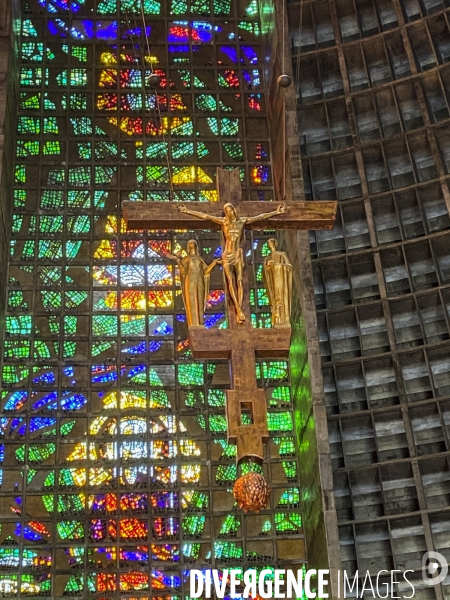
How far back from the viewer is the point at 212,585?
Result: 1155 cm

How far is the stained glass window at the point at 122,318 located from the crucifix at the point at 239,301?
3.60 m

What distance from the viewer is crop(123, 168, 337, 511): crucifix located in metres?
8.03

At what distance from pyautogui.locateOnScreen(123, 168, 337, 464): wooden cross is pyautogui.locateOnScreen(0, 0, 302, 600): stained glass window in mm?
3615

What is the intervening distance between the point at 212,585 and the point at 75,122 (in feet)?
21.3

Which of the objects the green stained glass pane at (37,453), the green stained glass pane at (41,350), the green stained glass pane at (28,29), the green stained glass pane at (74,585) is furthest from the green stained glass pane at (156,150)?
the green stained glass pane at (74,585)

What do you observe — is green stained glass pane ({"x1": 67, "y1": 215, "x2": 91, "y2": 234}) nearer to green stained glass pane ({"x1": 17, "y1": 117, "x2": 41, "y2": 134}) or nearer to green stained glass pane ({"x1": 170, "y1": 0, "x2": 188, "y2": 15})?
green stained glass pane ({"x1": 17, "y1": 117, "x2": 41, "y2": 134})

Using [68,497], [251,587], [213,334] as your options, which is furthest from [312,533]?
[213,334]

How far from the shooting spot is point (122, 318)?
13117 mm

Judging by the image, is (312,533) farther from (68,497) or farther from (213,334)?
(213,334)

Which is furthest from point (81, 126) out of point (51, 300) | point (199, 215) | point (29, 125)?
point (199, 215)

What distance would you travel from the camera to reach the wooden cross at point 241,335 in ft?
26.4

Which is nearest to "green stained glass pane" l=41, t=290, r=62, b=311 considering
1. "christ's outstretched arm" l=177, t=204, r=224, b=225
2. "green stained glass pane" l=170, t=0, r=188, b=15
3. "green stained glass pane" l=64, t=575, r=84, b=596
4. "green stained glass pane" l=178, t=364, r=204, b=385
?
"green stained glass pane" l=178, t=364, r=204, b=385

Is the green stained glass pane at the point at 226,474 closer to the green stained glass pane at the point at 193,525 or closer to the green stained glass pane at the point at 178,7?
the green stained glass pane at the point at 193,525

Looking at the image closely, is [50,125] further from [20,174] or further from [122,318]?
[122,318]
